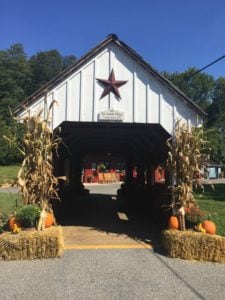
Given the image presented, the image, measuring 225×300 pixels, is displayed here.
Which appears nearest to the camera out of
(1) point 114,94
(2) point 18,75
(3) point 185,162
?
(3) point 185,162

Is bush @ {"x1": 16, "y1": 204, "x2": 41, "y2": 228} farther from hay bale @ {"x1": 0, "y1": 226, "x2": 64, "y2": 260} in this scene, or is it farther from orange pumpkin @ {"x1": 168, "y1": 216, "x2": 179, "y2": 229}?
orange pumpkin @ {"x1": 168, "y1": 216, "x2": 179, "y2": 229}

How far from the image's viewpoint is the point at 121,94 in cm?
977

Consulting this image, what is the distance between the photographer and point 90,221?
13.4 meters

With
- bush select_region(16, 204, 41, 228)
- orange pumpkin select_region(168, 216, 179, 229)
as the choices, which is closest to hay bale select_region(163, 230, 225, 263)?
orange pumpkin select_region(168, 216, 179, 229)

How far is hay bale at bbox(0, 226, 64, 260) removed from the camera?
7949mm

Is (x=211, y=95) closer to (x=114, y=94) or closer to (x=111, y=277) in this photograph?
(x=114, y=94)

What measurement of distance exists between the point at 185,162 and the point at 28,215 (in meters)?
3.46

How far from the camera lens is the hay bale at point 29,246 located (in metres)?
7.95

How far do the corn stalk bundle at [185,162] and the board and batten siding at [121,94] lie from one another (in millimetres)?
430

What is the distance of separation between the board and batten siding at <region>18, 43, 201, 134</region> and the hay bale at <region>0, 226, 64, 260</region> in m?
2.70

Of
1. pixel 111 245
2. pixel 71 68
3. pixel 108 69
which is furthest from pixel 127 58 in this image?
pixel 111 245

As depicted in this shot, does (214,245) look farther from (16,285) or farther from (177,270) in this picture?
(16,285)

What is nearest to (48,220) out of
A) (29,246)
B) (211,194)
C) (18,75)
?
(29,246)

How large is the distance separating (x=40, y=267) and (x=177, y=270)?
234cm
